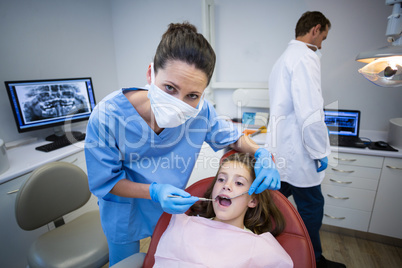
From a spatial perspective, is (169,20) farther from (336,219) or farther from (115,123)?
(336,219)

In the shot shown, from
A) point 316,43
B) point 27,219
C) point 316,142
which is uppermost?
point 316,43

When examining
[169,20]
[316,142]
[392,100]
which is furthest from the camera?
[169,20]

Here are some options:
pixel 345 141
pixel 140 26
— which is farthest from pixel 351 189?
pixel 140 26

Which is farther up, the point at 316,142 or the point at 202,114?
the point at 202,114

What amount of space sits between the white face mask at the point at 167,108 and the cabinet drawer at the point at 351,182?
1529 millimetres

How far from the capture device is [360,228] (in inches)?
71.6

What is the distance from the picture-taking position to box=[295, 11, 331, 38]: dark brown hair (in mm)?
1475

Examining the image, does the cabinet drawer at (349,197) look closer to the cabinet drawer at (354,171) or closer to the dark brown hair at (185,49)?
the cabinet drawer at (354,171)

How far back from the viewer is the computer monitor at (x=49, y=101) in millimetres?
1698

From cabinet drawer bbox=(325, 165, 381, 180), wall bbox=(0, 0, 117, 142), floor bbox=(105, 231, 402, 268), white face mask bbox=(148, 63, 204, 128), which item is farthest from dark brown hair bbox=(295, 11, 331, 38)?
wall bbox=(0, 0, 117, 142)

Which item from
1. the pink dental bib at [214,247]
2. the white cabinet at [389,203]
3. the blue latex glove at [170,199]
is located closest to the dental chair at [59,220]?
the pink dental bib at [214,247]

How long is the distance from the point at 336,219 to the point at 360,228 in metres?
0.18

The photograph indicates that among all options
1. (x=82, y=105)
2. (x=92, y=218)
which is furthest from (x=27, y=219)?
(x=82, y=105)

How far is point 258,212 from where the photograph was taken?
1047mm
